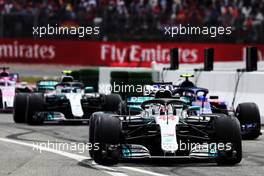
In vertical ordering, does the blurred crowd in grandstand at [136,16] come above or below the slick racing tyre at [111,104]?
above

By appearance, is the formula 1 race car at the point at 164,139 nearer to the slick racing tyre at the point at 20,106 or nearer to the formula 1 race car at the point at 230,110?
the formula 1 race car at the point at 230,110

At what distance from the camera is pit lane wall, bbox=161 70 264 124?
63.6ft

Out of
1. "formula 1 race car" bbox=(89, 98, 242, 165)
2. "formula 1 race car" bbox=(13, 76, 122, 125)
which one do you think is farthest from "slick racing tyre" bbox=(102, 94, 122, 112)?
"formula 1 race car" bbox=(89, 98, 242, 165)

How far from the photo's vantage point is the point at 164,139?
12.1 meters

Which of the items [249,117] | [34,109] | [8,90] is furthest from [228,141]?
[8,90]

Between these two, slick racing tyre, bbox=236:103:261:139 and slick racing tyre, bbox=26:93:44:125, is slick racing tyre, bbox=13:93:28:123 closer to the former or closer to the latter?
slick racing tyre, bbox=26:93:44:125

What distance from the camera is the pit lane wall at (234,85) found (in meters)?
19.4

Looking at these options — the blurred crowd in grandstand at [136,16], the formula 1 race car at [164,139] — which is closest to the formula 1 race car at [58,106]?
the formula 1 race car at [164,139]

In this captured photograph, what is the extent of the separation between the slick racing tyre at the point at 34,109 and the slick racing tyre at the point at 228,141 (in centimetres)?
734

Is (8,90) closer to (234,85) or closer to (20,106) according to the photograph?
(20,106)

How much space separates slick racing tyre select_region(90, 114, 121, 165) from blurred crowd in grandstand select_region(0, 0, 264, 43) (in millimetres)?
23246

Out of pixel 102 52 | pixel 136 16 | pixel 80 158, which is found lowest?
pixel 80 158

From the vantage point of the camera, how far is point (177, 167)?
38.9 ft

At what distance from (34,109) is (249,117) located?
520 centimetres
